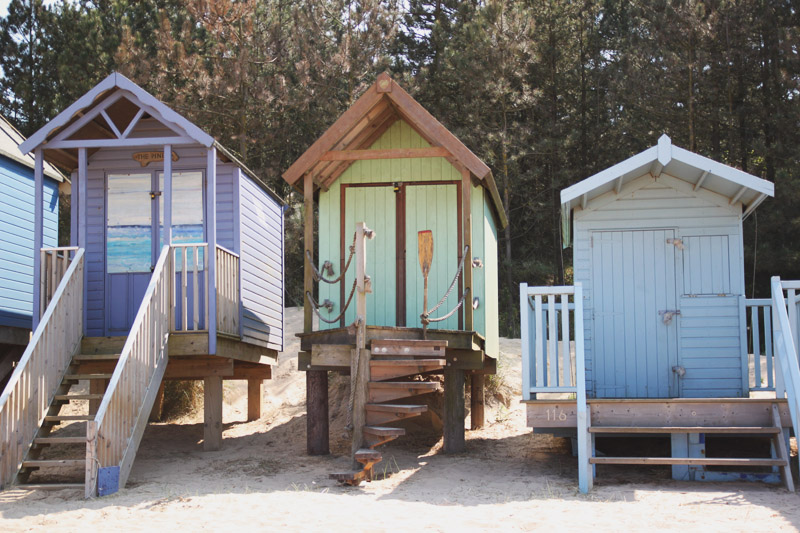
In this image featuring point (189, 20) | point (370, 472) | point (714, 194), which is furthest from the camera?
point (189, 20)

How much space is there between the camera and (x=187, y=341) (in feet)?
36.0

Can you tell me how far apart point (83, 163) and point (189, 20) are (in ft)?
42.0

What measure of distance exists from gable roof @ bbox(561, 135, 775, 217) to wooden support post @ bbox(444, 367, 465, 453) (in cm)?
266

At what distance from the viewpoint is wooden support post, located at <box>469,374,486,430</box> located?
13.7 meters

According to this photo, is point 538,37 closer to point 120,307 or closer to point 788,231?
point 788,231

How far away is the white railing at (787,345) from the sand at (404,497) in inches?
37.9

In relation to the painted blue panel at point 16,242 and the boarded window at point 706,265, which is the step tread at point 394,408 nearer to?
the boarded window at point 706,265

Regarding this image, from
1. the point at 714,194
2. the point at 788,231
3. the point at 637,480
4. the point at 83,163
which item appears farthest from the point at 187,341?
the point at 788,231

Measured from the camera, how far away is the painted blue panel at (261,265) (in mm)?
12562

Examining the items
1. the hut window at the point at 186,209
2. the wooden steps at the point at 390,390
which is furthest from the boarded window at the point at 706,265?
the hut window at the point at 186,209

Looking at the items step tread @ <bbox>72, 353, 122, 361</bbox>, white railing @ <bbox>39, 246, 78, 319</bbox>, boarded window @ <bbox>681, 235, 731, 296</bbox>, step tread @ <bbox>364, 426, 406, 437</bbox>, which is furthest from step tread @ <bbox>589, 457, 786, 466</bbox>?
white railing @ <bbox>39, 246, 78, 319</bbox>

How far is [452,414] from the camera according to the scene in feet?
38.5

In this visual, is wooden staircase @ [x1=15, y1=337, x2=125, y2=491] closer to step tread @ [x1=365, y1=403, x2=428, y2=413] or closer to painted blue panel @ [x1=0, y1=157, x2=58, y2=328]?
painted blue panel @ [x1=0, y1=157, x2=58, y2=328]

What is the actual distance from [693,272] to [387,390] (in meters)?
3.92
